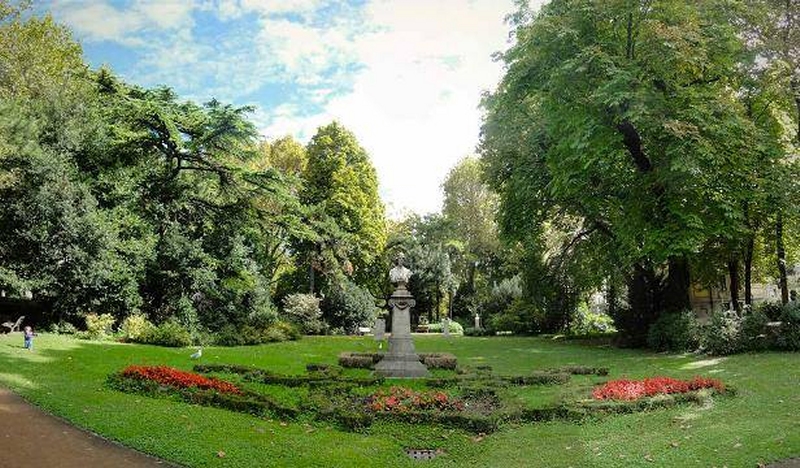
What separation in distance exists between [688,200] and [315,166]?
26.2m

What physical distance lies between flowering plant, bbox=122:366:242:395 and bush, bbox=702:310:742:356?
1464 cm

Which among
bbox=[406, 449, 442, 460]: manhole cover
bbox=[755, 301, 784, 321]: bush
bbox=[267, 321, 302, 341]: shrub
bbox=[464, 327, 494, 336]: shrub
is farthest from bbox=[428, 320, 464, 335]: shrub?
bbox=[406, 449, 442, 460]: manhole cover

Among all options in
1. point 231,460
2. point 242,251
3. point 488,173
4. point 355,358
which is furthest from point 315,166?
point 231,460

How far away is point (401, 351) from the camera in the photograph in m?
17.1

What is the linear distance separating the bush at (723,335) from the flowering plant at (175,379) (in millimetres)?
14638

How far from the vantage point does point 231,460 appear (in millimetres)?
8453

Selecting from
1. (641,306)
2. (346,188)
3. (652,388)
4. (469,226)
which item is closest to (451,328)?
(469,226)

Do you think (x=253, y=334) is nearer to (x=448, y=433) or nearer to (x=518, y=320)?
(x=518, y=320)

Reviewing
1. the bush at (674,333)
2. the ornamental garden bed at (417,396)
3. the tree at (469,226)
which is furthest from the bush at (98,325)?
the tree at (469,226)

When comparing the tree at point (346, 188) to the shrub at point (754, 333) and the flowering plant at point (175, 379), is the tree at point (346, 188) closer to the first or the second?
the shrub at point (754, 333)

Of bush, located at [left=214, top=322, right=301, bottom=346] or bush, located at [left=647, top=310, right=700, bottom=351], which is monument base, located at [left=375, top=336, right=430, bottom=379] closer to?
bush, located at [left=647, top=310, right=700, bottom=351]

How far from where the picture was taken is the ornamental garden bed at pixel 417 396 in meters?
11.0

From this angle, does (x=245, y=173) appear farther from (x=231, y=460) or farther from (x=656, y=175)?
(x=231, y=460)

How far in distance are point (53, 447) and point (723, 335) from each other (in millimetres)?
18007
